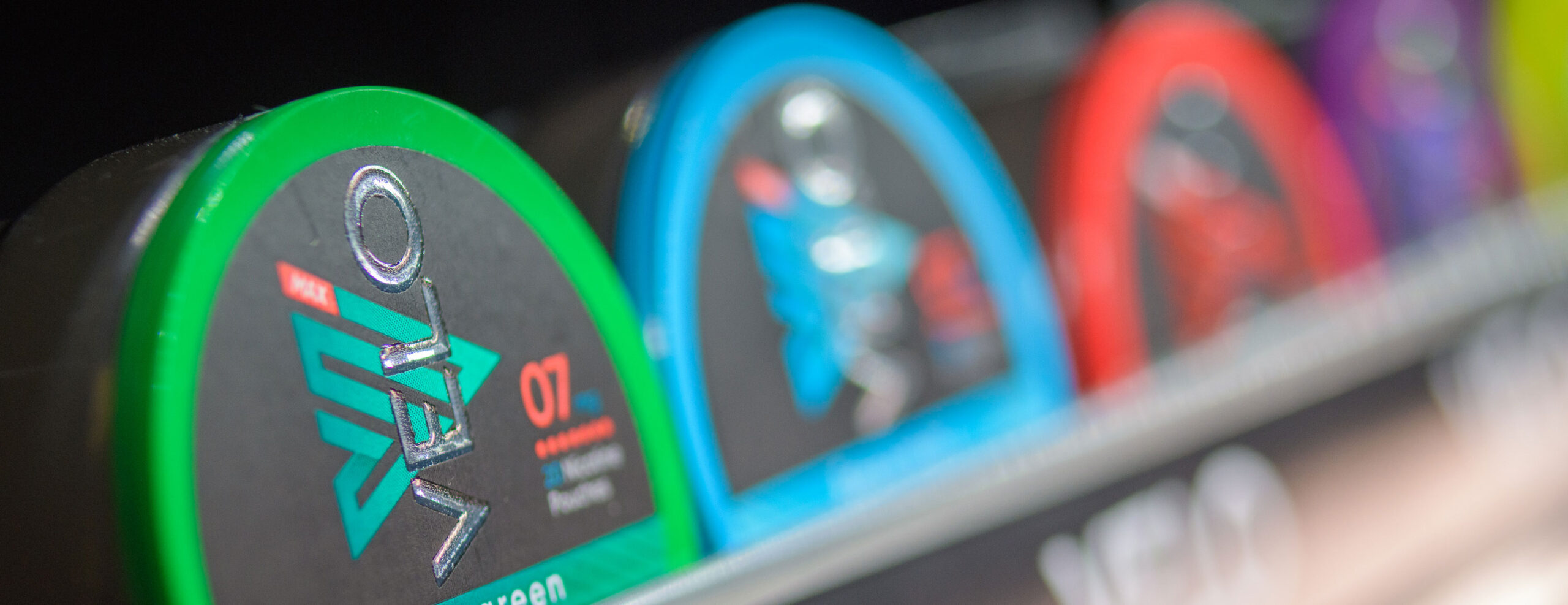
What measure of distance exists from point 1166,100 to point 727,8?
14.0 inches

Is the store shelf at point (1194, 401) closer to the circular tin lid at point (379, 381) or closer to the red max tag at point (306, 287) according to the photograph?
the circular tin lid at point (379, 381)

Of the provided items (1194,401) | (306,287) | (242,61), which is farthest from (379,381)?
(1194,401)

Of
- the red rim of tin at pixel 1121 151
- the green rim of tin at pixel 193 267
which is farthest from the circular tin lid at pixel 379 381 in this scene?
the red rim of tin at pixel 1121 151

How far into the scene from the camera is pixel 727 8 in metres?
0.89

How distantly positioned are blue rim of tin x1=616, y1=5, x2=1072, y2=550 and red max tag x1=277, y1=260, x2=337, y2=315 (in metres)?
0.21

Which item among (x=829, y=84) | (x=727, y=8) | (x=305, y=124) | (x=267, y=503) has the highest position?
(x=727, y=8)

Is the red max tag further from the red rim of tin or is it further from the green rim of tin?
the red rim of tin

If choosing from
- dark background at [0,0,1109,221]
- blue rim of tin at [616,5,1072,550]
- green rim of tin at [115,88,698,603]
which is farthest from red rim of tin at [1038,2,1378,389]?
green rim of tin at [115,88,698,603]

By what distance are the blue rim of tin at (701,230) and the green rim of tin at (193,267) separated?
13 centimetres

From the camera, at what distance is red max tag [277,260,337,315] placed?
457 mm

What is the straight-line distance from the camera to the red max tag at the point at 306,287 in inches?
18.0

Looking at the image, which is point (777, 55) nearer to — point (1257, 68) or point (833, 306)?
point (833, 306)

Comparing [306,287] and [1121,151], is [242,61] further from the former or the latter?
[1121,151]

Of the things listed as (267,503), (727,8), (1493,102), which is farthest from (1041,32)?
(267,503)
